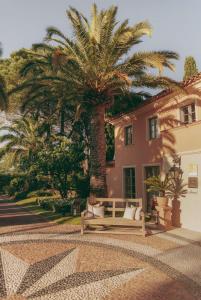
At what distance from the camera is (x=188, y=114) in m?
14.5

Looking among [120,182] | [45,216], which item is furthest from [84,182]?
[45,216]

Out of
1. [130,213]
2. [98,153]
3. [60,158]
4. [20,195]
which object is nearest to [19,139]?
[20,195]

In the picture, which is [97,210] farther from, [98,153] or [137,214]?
[98,153]

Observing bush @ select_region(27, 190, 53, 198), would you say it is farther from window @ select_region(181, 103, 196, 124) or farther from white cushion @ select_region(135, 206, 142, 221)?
white cushion @ select_region(135, 206, 142, 221)

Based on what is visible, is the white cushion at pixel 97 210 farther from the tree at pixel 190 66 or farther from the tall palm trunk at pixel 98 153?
the tree at pixel 190 66

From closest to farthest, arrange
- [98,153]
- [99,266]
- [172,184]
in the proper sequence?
[99,266], [172,184], [98,153]

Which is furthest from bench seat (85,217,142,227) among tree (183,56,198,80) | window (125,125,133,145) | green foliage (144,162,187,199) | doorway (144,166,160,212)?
tree (183,56,198,80)

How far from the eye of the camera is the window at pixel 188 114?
1412 centimetres

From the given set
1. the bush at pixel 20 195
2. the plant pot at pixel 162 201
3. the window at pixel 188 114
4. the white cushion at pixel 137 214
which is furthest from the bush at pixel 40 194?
the white cushion at pixel 137 214

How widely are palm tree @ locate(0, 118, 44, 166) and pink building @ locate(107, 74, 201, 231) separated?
37.6ft

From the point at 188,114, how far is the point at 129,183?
6719 mm

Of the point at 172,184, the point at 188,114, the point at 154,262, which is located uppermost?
the point at 188,114

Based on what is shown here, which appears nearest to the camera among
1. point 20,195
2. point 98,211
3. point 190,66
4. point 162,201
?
point 98,211

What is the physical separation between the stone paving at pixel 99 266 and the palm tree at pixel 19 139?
19.4 meters
